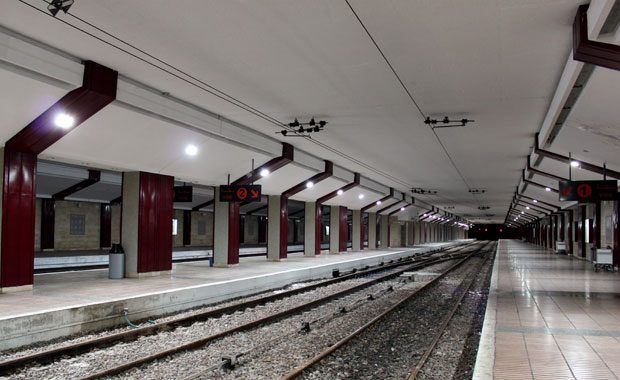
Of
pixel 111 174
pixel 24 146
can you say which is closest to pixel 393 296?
pixel 24 146

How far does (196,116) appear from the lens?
1151cm

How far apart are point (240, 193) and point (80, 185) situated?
31.7 ft

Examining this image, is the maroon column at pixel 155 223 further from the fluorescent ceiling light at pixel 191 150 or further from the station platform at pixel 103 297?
the fluorescent ceiling light at pixel 191 150

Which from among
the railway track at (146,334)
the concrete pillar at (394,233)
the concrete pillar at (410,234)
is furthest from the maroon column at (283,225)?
the concrete pillar at (410,234)

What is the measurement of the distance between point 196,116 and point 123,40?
13.8 feet

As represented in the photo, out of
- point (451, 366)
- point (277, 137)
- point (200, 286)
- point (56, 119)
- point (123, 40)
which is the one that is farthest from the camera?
point (277, 137)

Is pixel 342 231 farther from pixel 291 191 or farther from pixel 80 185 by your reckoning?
pixel 80 185

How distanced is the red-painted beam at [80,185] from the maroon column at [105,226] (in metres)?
2.83

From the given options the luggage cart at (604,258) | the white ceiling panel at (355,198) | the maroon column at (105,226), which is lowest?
the luggage cart at (604,258)

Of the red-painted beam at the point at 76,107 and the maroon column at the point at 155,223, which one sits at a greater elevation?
the red-painted beam at the point at 76,107

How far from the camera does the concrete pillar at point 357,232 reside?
32.7m

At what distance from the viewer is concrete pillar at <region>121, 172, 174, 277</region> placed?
1295 centimetres

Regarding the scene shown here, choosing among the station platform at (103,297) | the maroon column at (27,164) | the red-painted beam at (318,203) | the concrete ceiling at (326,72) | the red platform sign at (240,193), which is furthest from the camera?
the red-painted beam at (318,203)

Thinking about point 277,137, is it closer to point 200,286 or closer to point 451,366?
point 200,286
